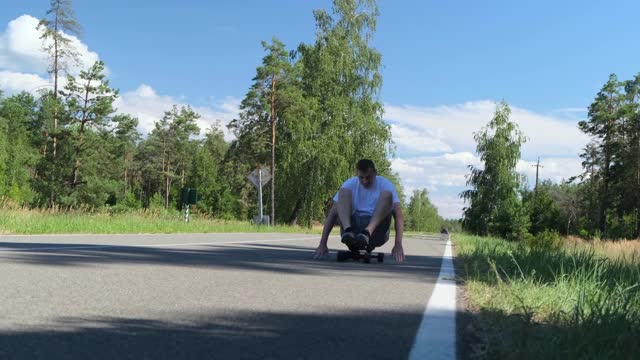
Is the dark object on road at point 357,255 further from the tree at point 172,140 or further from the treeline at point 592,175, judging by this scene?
the tree at point 172,140

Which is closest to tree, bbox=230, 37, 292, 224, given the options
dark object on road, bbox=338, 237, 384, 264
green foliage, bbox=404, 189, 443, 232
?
dark object on road, bbox=338, 237, 384, 264

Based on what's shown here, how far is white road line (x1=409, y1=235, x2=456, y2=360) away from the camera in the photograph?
327 cm

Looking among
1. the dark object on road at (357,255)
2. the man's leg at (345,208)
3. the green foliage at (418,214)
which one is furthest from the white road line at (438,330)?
the green foliage at (418,214)

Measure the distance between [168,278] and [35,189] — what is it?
50.1 m

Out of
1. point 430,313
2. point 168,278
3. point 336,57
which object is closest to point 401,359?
point 430,313

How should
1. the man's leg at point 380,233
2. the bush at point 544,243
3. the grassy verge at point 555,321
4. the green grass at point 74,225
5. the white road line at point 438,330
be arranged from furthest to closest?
the green grass at point 74,225 < the bush at point 544,243 < the man's leg at point 380,233 < the white road line at point 438,330 < the grassy verge at point 555,321

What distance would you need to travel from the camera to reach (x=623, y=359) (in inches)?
107

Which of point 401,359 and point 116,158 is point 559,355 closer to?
point 401,359

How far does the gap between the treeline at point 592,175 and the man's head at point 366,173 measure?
4810 cm

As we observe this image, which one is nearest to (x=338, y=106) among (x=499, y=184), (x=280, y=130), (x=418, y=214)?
(x=280, y=130)

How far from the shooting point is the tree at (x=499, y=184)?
57875 mm

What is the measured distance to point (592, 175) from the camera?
67562 mm

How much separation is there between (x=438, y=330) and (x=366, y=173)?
14.5 feet

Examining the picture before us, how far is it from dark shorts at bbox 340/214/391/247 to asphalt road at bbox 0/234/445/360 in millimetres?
807
